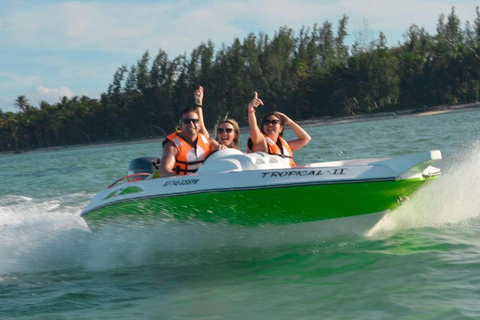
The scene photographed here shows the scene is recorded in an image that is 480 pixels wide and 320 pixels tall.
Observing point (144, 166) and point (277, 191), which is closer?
point (277, 191)

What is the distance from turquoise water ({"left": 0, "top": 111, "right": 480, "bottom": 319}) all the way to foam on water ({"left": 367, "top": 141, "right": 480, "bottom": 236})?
0.01 meters

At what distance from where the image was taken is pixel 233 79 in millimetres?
60438

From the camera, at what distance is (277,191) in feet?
18.1

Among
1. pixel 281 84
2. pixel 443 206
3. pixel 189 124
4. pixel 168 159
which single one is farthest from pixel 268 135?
pixel 281 84

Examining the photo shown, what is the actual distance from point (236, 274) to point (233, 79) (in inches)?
2187

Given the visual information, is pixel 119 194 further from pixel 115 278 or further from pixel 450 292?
pixel 450 292

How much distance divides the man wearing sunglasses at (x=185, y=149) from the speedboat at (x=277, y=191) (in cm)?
26

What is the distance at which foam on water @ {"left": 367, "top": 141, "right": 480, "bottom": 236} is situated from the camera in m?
6.25

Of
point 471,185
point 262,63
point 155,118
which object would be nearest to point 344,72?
point 262,63

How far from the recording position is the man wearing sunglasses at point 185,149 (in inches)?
246

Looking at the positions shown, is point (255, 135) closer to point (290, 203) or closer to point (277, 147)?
point (277, 147)

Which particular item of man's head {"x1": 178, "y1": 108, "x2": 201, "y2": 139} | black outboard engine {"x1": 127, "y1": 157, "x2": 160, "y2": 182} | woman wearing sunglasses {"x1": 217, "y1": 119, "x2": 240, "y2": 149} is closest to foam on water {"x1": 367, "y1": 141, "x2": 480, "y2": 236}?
woman wearing sunglasses {"x1": 217, "y1": 119, "x2": 240, "y2": 149}

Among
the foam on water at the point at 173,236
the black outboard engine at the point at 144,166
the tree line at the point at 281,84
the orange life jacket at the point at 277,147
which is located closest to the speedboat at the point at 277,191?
the foam on water at the point at 173,236

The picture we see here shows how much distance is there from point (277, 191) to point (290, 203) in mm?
169
